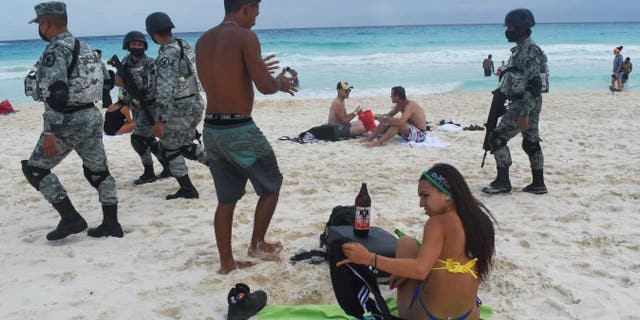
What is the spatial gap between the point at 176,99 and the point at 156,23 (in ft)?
2.74

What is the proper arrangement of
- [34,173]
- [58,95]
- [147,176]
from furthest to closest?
[147,176]
[34,173]
[58,95]

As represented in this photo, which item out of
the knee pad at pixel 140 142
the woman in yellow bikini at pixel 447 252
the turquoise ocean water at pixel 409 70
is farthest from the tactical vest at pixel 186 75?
the turquoise ocean water at pixel 409 70

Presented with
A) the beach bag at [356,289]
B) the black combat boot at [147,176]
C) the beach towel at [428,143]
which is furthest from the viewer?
the beach towel at [428,143]

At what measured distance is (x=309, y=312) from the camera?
3.29m

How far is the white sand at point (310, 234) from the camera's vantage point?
349cm

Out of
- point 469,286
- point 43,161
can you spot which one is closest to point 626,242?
point 469,286

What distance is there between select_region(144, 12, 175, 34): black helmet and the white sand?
77.1 inches

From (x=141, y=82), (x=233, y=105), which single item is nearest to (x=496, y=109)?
(x=233, y=105)

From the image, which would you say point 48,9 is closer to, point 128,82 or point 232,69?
point 128,82

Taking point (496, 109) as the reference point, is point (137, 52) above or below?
above

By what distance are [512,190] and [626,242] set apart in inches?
67.4

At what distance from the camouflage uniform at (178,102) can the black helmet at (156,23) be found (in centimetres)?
17

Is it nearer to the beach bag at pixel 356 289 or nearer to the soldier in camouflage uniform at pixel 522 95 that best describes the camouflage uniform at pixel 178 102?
the beach bag at pixel 356 289

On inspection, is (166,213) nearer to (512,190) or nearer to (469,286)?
(469,286)
